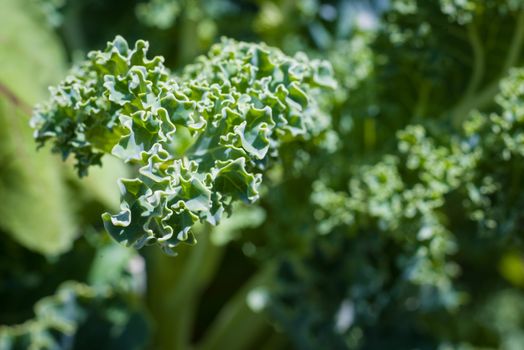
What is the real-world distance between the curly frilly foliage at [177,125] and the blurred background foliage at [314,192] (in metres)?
0.40

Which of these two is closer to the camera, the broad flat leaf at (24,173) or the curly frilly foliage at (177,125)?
the curly frilly foliage at (177,125)

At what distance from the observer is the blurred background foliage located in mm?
1997

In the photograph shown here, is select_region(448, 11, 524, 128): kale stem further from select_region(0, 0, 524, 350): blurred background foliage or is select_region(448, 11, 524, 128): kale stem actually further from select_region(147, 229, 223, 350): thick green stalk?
select_region(147, 229, 223, 350): thick green stalk

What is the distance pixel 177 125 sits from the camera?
1364 millimetres

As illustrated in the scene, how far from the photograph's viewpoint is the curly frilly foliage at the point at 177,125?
4.09 feet

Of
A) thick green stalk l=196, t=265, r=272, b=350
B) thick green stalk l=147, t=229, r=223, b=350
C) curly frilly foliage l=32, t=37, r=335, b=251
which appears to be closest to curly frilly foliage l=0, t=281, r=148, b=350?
thick green stalk l=147, t=229, r=223, b=350

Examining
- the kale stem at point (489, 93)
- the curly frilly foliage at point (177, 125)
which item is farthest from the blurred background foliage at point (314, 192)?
the curly frilly foliage at point (177, 125)

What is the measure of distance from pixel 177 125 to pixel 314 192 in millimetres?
908

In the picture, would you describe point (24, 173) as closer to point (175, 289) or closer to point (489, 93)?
point (175, 289)

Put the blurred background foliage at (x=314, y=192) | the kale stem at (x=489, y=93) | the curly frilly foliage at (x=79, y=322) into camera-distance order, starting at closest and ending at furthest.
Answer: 1. the blurred background foliage at (x=314, y=192)
2. the kale stem at (x=489, y=93)
3. the curly frilly foliage at (x=79, y=322)

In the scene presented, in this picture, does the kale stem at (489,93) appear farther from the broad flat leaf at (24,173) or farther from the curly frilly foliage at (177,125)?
the broad flat leaf at (24,173)

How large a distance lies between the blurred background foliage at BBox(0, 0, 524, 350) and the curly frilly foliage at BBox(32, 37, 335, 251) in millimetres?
398

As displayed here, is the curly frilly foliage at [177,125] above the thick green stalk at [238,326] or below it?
below

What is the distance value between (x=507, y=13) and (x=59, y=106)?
4.05ft
